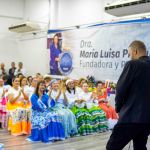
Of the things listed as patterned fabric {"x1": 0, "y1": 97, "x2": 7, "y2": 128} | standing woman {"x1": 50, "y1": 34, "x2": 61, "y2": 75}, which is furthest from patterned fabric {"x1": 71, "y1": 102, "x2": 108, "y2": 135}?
standing woman {"x1": 50, "y1": 34, "x2": 61, "y2": 75}

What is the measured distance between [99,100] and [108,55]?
5.44 ft

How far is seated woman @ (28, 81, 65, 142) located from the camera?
4.82m

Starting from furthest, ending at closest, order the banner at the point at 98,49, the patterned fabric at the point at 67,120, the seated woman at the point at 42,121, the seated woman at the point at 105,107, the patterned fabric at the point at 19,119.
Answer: the banner at the point at 98,49
the seated woman at the point at 105,107
the patterned fabric at the point at 19,119
the patterned fabric at the point at 67,120
the seated woman at the point at 42,121

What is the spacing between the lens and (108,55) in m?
7.52

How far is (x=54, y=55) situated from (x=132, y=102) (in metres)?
7.21

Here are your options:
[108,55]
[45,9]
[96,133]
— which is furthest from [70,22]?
[96,133]

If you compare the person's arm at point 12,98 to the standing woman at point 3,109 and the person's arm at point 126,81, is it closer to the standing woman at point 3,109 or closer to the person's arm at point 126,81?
the standing woman at point 3,109

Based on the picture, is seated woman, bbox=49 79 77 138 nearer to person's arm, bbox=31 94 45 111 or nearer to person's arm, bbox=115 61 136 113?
person's arm, bbox=31 94 45 111

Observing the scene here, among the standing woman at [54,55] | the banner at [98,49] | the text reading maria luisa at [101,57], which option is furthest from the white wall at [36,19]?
the text reading maria luisa at [101,57]

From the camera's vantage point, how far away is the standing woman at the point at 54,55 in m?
9.27

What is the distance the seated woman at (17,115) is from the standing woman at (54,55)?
3832 millimetres

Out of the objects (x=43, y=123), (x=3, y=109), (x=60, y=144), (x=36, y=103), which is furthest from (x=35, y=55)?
(x=60, y=144)

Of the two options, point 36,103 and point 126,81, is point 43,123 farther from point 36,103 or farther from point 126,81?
point 126,81

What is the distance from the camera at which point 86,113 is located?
5.50 meters
